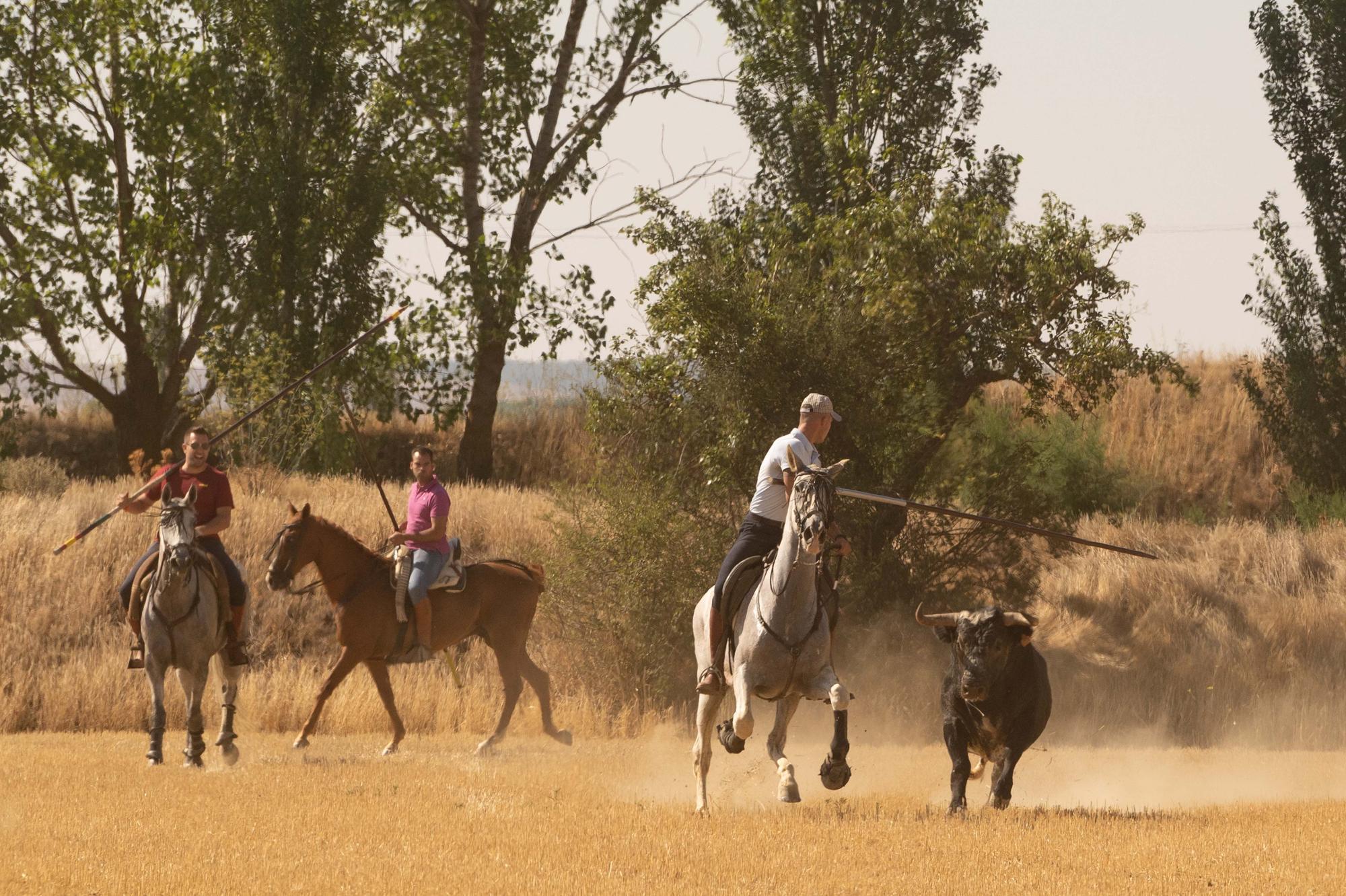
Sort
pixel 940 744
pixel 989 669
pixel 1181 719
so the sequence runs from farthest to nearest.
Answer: pixel 1181 719
pixel 940 744
pixel 989 669

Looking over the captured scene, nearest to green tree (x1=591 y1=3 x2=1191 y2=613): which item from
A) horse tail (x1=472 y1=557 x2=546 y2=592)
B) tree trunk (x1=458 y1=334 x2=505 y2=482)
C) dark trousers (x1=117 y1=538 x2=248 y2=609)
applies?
horse tail (x1=472 y1=557 x2=546 y2=592)

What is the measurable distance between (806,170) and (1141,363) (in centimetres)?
972

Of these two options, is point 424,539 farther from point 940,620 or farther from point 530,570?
point 940,620

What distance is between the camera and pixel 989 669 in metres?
12.9

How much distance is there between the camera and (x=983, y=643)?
42.4ft

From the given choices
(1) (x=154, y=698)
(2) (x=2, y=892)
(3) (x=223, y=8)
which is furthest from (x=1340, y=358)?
(2) (x=2, y=892)

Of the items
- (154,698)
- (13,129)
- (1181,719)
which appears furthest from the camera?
(13,129)

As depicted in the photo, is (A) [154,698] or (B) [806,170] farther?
(B) [806,170]

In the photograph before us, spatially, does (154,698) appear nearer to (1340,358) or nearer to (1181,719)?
(1181,719)

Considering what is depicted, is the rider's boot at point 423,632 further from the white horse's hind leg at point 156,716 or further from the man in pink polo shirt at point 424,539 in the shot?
the white horse's hind leg at point 156,716

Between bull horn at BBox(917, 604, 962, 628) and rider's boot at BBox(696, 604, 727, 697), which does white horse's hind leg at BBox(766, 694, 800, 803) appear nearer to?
rider's boot at BBox(696, 604, 727, 697)

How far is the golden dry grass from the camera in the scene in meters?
9.87

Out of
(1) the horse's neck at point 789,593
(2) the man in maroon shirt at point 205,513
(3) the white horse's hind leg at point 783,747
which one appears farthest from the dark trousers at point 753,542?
(2) the man in maroon shirt at point 205,513

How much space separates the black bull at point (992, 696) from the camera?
42.4 ft
